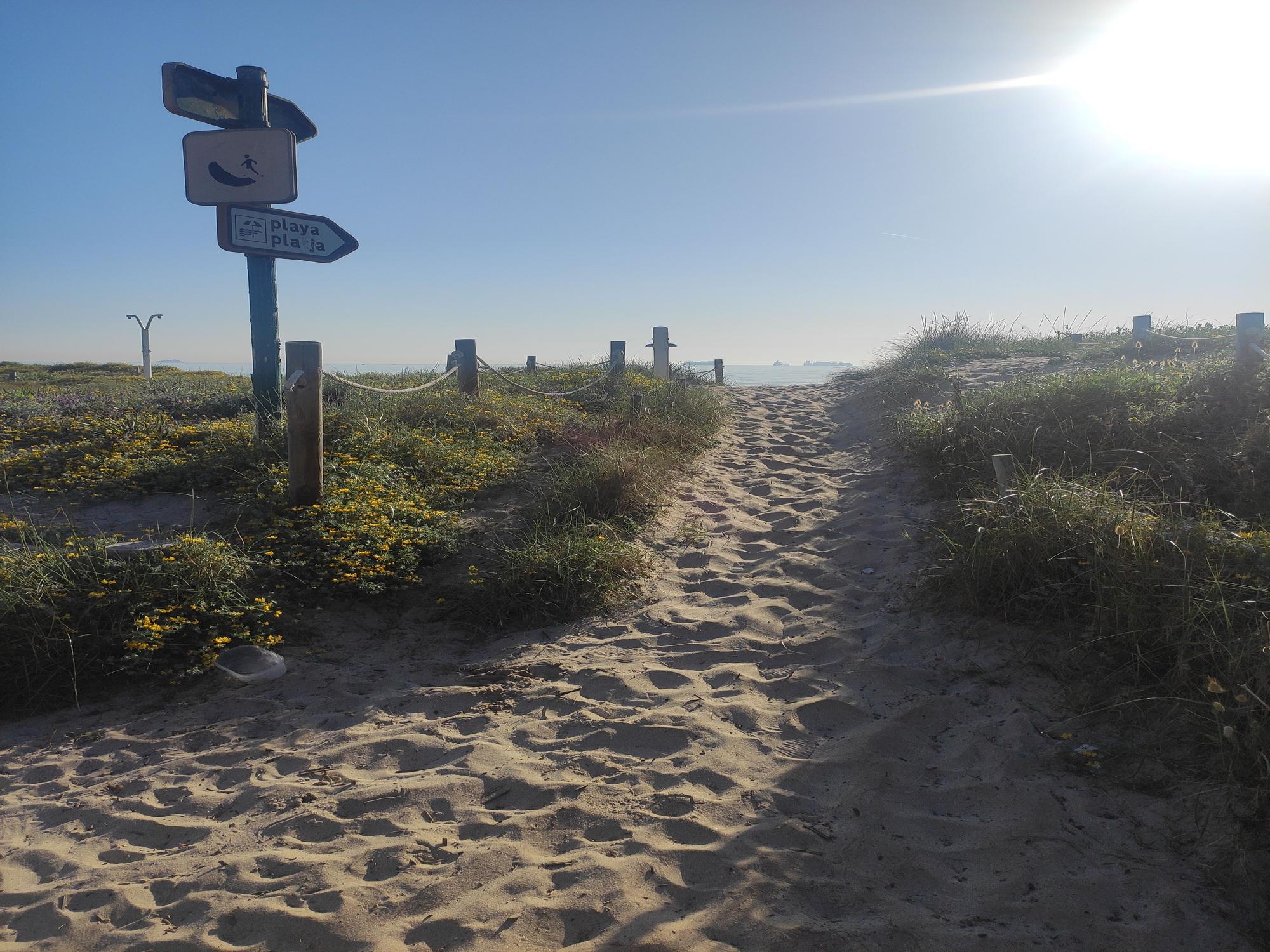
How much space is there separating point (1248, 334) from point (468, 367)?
328 inches

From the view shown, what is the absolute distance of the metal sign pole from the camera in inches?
245

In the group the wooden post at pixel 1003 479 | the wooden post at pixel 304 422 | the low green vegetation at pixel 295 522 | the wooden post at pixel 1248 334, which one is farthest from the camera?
the wooden post at pixel 1248 334

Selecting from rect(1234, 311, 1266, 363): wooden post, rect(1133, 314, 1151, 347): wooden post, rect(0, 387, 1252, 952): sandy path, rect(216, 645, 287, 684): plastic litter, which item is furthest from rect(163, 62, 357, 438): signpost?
rect(1133, 314, 1151, 347): wooden post

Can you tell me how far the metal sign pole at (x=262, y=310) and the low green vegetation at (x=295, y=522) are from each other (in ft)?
1.17

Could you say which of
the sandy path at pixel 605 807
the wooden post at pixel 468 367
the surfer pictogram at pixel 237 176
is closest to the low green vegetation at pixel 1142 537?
the sandy path at pixel 605 807

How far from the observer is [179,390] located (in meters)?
10.5

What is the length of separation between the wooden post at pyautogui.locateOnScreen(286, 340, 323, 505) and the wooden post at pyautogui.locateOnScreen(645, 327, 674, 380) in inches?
318

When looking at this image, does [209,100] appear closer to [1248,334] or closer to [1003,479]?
[1003,479]

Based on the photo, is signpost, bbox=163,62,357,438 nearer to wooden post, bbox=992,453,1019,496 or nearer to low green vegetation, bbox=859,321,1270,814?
wooden post, bbox=992,453,1019,496

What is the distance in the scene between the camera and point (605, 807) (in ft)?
8.64

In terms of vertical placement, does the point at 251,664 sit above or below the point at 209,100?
below

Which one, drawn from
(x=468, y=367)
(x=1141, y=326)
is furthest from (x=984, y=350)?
(x=468, y=367)

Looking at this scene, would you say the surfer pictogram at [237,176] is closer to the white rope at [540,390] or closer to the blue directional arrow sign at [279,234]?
the blue directional arrow sign at [279,234]

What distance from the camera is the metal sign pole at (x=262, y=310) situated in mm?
6211
